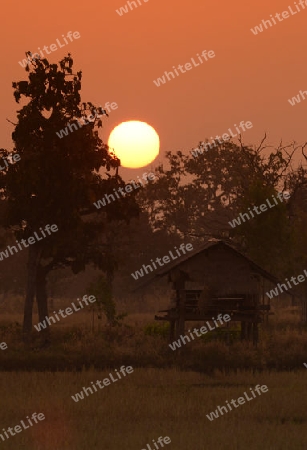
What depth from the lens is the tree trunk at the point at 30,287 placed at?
4059 cm

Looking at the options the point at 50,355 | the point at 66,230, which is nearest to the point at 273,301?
the point at 66,230

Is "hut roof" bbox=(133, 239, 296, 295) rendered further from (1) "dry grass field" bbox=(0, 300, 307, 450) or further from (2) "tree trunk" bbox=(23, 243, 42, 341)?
(2) "tree trunk" bbox=(23, 243, 42, 341)

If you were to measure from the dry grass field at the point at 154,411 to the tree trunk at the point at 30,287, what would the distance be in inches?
387

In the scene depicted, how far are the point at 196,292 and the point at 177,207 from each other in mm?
34871

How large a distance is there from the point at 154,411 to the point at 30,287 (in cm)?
1950

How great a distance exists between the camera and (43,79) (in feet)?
138

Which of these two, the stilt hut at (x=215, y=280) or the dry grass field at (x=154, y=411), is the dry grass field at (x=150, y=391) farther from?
the stilt hut at (x=215, y=280)

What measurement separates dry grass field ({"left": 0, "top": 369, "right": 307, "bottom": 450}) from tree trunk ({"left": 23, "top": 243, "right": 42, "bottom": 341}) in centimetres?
984

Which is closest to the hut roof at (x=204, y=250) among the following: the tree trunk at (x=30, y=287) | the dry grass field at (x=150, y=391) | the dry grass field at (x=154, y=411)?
the dry grass field at (x=150, y=391)

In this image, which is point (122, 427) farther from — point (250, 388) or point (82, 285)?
point (82, 285)

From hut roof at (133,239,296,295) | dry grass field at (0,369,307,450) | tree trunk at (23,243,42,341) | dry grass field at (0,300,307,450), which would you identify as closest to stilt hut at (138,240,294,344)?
hut roof at (133,239,296,295)

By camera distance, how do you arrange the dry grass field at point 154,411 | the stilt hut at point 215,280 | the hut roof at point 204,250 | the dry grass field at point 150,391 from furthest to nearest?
the stilt hut at point 215,280, the hut roof at point 204,250, the dry grass field at point 150,391, the dry grass field at point 154,411

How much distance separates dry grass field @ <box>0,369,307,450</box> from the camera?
19047 millimetres

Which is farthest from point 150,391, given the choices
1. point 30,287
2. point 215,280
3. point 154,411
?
point 30,287
